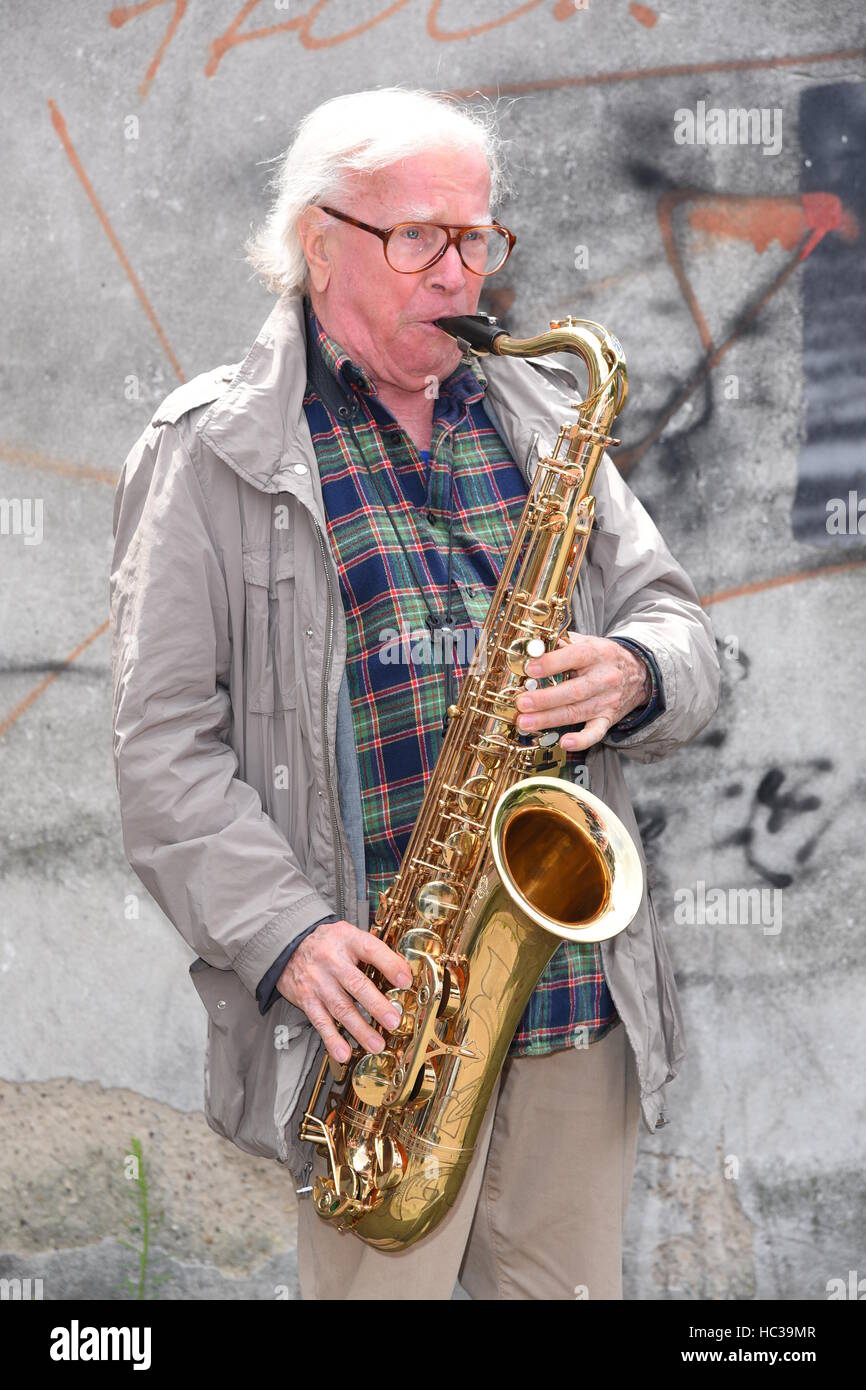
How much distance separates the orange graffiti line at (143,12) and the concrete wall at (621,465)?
14mm

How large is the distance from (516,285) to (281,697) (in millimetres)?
1464

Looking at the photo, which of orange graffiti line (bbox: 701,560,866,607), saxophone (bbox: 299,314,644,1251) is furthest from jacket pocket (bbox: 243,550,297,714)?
orange graffiti line (bbox: 701,560,866,607)

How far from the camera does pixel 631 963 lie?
228 centimetres

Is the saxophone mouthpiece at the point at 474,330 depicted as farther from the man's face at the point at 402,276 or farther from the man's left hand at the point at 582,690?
the man's left hand at the point at 582,690

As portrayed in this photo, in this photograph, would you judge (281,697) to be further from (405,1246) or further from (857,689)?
(857,689)

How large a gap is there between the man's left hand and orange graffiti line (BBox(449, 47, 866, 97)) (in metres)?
1.60

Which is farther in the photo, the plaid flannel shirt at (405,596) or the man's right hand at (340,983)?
the plaid flannel shirt at (405,596)

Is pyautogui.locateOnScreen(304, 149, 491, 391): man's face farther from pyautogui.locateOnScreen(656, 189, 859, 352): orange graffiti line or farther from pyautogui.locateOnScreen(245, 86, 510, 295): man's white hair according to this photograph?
pyautogui.locateOnScreen(656, 189, 859, 352): orange graffiti line

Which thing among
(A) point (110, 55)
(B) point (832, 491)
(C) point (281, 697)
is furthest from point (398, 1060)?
(A) point (110, 55)

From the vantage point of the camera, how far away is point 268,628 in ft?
7.20

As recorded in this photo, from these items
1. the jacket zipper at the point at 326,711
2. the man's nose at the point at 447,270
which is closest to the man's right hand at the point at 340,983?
the jacket zipper at the point at 326,711

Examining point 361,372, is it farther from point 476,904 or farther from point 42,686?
point 42,686

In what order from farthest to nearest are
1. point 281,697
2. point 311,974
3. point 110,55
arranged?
point 110,55, point 281,697, point 311,974

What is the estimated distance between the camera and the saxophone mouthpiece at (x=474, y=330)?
7.32ft
